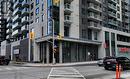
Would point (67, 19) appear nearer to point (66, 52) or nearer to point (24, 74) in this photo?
point (66, 52)

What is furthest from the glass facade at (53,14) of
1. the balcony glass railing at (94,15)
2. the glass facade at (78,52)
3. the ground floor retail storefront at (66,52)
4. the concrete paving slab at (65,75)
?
the concrete paving slab at (65,75)

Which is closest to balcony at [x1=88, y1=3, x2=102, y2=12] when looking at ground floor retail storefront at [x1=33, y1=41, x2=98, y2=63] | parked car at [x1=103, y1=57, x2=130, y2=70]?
ground floor retail storefront at [x1=33, y1=41, x2=98, y2=63]

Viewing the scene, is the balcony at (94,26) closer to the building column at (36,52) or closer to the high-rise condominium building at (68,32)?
the high-rise condominium building at (68,32)

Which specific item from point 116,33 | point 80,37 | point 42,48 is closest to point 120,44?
point 116,33

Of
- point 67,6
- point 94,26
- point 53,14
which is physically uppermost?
point 67,6

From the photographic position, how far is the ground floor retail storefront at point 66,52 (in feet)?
188

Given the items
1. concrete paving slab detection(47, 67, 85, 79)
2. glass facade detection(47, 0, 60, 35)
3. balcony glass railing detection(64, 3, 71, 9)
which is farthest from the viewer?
balcony glass railing detection(64, 3, 71, 9)

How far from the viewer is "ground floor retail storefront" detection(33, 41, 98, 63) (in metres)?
57.2

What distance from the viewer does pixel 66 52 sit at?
194 ft

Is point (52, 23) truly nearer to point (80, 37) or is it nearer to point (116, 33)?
point (80, 37)

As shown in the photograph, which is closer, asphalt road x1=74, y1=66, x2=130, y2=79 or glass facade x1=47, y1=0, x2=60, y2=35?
asphalt road x1=74, y1=66, x2=130, y2=79

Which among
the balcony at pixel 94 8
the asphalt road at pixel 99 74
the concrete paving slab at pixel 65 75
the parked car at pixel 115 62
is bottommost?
the asphalt road at pixel 99 74

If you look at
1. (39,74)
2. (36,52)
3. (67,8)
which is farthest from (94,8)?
(39,74)

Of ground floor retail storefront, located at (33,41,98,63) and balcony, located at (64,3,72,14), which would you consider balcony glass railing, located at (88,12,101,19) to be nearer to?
ground floor retail storefront, located at (33,41,98,63)
